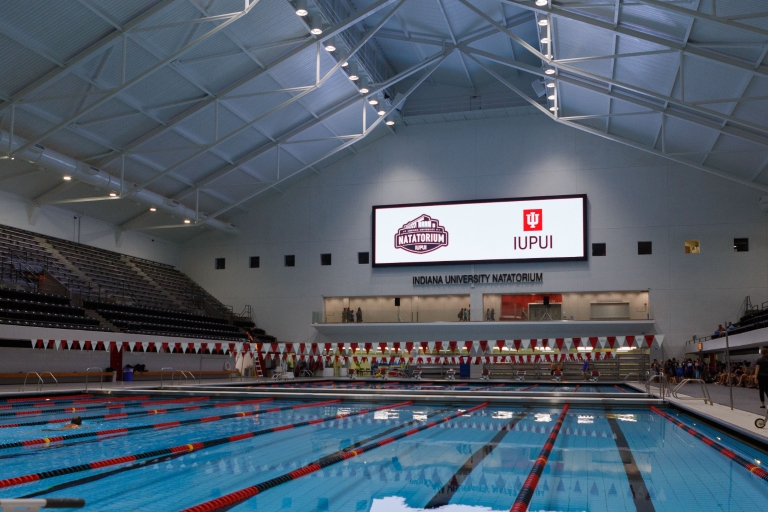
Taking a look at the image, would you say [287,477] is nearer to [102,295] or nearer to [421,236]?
[102,295]

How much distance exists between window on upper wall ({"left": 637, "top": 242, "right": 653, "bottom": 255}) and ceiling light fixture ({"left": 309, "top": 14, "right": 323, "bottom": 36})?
1628 cm

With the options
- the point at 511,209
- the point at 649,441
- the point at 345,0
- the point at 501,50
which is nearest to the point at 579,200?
the point at 511,209

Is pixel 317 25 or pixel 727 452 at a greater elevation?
pixel 317 25

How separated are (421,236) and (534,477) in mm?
24117

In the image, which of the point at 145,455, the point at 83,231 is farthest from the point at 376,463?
the point at 83,231

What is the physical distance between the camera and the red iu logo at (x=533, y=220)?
28.4 m

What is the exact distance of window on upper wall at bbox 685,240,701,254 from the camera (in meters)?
27.1

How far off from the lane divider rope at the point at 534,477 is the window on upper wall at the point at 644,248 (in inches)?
788

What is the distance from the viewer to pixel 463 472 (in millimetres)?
6379

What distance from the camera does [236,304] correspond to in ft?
107

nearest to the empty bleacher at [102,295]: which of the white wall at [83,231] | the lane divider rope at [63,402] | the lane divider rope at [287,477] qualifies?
the white wall at [83,231]

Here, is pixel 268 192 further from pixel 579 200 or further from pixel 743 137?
pixel 743 137

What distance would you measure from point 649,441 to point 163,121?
59.6ft

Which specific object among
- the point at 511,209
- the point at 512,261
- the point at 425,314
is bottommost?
the point at 425,314
